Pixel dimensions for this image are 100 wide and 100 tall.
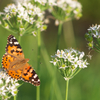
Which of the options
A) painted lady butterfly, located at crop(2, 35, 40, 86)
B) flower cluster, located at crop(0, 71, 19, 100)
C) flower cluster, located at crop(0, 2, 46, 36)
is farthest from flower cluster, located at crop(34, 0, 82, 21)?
flower cluster, located at crop(0, 71, 19, 100)

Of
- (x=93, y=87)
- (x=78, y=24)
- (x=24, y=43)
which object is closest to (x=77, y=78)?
(x=93, y=87)

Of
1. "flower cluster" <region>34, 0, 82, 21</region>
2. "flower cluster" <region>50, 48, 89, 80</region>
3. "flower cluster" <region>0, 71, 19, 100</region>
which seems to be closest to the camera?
"flower cluster" <region>0, 71, 19, 100</region>

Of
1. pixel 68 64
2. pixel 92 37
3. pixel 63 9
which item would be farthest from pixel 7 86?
pixel 63 9

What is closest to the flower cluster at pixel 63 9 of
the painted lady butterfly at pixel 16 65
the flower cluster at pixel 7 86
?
the painted lady butterfly at pixel 16 65

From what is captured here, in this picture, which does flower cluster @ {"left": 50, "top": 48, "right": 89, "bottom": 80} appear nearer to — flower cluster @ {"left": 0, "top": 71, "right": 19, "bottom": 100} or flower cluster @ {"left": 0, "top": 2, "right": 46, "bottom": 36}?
flower cluster @ {"left": 0, "top": 71, "right": 19, "bottom": 100}

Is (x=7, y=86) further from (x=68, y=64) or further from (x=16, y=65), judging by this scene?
(x=68, y=64)

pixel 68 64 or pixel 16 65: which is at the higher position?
→ pixel 16 65
